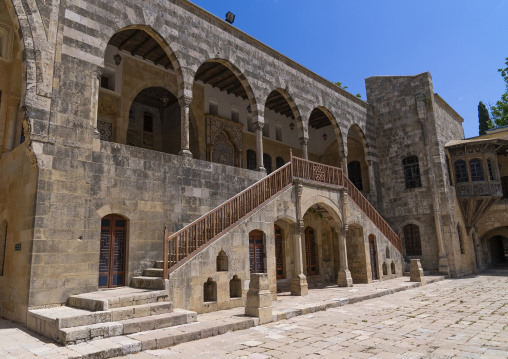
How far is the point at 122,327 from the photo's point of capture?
615cm

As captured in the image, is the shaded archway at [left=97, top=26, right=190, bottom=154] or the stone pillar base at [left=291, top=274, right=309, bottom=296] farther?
the shaded archway at [left=97, top=26, right=190, bottom=154]

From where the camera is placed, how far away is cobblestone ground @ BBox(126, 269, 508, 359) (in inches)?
215

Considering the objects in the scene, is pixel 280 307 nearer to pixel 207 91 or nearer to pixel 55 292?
pixel 55 292

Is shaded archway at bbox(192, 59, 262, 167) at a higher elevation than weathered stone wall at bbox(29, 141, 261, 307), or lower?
higher

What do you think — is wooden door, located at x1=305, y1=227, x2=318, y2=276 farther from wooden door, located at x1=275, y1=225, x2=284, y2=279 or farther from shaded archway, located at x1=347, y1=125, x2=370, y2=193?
shaded archway, located at x1=347, y1=125, x2=370, y2=193

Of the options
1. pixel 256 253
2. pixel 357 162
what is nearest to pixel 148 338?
pixel 256 253

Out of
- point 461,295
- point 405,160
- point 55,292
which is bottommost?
point 461,295

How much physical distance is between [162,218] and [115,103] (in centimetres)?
545

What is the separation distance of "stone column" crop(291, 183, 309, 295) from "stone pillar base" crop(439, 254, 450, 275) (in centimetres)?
942

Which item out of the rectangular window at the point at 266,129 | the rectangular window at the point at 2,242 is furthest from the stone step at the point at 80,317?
the rectangular window at the point at 266,129

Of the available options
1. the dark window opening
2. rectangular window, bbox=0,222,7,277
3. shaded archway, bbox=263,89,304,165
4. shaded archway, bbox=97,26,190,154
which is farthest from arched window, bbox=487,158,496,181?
rectangular window, bbox=0,222,7,277

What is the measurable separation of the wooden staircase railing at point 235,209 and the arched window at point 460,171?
353 inches

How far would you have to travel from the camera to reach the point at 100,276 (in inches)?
328

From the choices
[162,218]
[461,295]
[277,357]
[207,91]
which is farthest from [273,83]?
[277,357]
